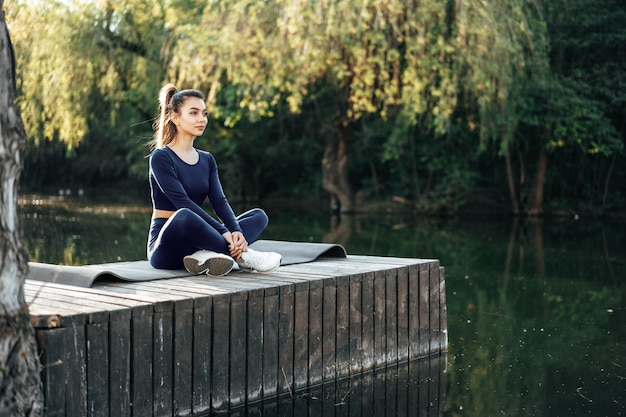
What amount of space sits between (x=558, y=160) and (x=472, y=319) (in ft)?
53.4

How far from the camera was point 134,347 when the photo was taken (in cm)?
390

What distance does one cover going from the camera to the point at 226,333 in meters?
4.34

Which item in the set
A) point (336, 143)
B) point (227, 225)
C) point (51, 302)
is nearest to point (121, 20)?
point (336, 143)

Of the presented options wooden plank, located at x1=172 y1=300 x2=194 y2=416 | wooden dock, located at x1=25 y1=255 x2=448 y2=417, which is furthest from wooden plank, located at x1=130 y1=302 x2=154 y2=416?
wooden plank, located at x1=172 y1=300 x2=194 y2=416

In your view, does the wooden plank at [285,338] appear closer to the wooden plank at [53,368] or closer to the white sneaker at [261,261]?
the white sneaker at [261,261]

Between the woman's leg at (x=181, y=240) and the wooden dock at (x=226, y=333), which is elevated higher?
the woman's leg at (x=181, y=240)

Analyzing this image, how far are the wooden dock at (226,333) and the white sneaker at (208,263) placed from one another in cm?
12

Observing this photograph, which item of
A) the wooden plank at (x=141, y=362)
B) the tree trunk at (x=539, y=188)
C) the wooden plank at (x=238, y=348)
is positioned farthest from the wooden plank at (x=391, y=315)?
the tree trunk at (x=539, y=188)

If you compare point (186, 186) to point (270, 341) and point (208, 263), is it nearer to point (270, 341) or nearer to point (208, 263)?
point (208, 263)

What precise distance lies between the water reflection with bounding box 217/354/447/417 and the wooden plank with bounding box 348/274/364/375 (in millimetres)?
79

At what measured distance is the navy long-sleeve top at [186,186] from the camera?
5266mm

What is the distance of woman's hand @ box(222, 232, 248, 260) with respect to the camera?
519 cm

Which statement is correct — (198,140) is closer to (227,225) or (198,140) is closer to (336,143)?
(336,143)

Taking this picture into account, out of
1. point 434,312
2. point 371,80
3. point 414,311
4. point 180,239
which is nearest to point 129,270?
point 180,239
